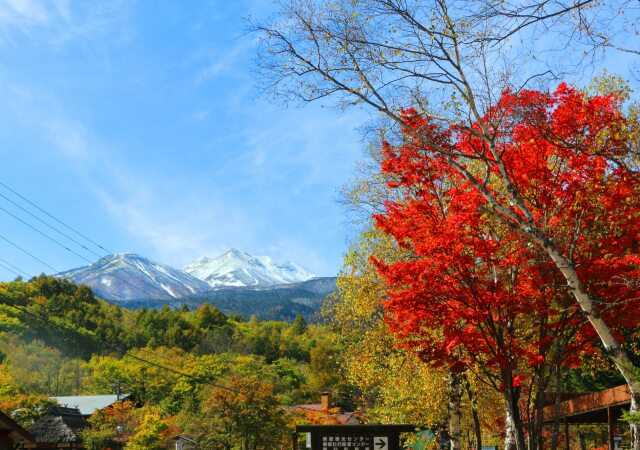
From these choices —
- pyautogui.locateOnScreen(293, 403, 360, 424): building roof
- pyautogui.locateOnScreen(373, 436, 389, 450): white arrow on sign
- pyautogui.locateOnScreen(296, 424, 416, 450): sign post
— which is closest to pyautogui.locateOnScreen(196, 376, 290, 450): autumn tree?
pyautogui.locateOnScreen(293, 403, 360, 424): building roof

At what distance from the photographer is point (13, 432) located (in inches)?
618

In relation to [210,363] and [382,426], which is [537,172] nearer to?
[382,426]

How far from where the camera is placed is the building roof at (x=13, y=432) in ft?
49.8

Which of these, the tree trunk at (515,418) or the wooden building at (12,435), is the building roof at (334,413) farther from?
the tree trunk at (515,418)

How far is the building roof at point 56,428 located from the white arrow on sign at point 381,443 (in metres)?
30.6

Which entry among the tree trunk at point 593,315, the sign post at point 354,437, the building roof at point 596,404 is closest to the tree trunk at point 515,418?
the building roof at point 596,404

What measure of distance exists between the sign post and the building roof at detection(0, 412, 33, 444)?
25.9 feet

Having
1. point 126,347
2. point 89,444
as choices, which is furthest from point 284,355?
point 89,444

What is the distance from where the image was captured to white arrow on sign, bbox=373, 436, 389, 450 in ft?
37.6

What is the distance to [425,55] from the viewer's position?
10.6 meters

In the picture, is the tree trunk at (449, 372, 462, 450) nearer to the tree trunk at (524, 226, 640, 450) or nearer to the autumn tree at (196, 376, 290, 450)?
the tree trunk at (524, 226, 640, 450)

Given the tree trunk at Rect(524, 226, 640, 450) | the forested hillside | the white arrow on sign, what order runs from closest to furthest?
1. the tree trunk at Rect(524, 226, 640, 450)
2. the white arrow on sign
3. the forested hillside

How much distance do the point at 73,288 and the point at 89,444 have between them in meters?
73.7

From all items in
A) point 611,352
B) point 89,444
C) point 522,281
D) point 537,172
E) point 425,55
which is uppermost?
point 425,55
